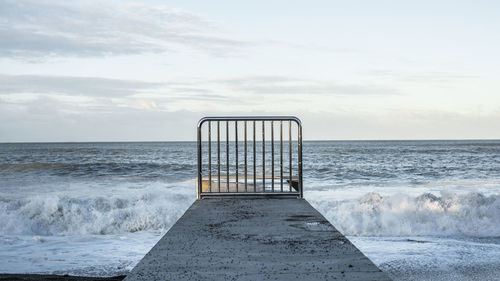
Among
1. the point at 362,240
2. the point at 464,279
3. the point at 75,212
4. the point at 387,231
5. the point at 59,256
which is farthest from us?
the point at 75,212

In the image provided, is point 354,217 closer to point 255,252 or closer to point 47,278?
point 47,278

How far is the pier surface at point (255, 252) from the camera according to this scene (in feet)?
8.07

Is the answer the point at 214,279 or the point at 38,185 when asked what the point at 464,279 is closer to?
the point at 214,279

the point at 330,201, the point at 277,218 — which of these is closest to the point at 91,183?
the point at 330,201

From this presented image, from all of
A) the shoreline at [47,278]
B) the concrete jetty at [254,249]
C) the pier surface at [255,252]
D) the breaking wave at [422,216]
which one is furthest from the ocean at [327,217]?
the pier surface at [255,252]

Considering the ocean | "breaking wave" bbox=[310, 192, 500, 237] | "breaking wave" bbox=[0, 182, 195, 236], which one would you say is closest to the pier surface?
the ocean

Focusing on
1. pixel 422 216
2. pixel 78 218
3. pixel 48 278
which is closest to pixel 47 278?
pixel 48 278

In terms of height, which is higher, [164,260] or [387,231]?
[164,260]

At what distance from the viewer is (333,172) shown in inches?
838

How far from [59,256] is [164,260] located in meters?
4.10

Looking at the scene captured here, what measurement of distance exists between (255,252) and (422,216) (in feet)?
24.5

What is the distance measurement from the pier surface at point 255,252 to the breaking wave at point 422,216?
493 centimetres

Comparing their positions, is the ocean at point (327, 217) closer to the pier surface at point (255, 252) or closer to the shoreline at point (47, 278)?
the shoreline at point (47, 278)

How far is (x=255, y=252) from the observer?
9.70 ft
